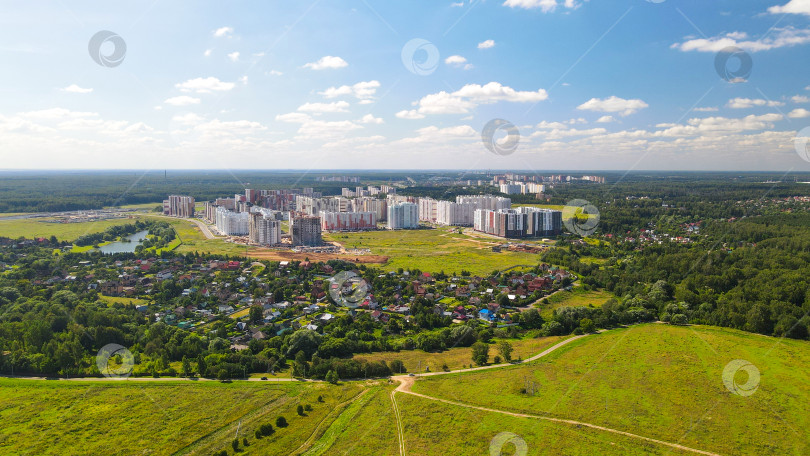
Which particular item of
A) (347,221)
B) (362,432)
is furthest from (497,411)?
(347,221)

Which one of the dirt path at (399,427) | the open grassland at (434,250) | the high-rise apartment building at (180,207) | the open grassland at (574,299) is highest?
the high-rise apartment building at (180,207)

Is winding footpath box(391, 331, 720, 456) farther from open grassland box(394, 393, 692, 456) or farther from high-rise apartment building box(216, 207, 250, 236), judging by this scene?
high-rise apartment building box(216, 207, 250, 236)

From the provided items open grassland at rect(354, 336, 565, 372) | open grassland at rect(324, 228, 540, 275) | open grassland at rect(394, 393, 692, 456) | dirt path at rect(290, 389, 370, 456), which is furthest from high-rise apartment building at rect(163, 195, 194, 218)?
open grassland at rect(394, 393, 692, 456)

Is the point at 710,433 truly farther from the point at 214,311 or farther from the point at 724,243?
the point at 724,243

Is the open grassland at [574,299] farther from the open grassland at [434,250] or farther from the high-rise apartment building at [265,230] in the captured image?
the high-rise apartment building at [265,230]

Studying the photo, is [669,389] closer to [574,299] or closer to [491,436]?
[491,436]

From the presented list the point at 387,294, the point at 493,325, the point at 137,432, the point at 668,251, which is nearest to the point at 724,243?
the point at 668,251

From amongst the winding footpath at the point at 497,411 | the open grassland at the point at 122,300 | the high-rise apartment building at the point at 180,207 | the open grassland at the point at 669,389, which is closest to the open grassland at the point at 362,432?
the winding footpath at the point at 497,411
